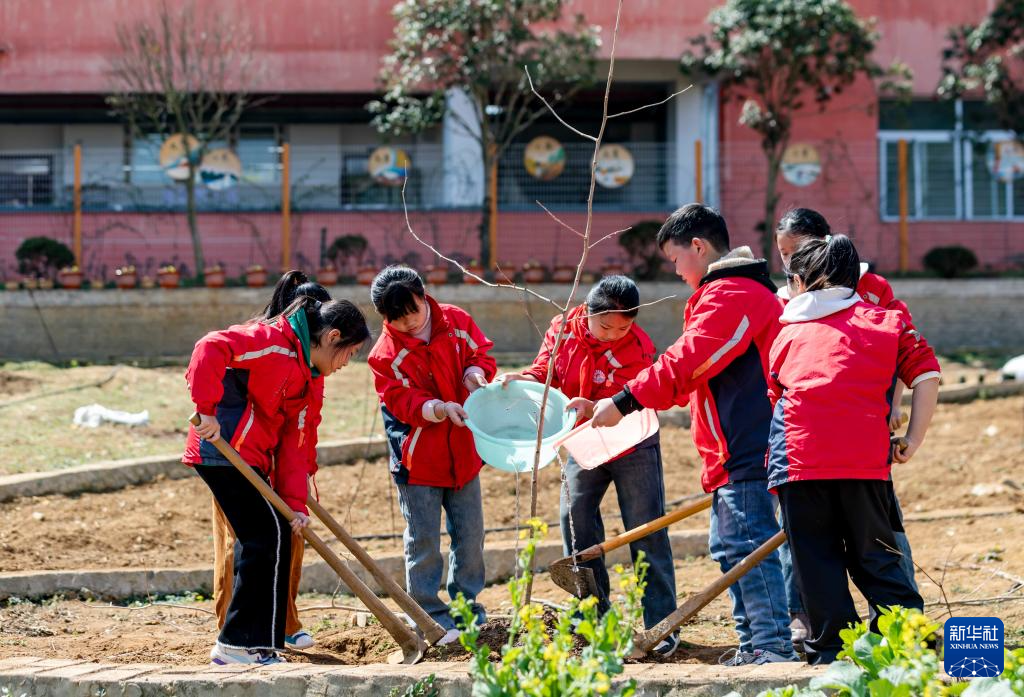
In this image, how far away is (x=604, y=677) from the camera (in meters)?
2.99

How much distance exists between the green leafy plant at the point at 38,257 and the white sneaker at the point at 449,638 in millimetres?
10912

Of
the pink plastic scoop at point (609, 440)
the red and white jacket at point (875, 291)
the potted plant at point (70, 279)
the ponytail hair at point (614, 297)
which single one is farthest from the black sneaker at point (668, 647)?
the potted plant at point (70, 279)

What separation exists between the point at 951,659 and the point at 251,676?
2.10 m

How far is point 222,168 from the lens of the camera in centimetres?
1628

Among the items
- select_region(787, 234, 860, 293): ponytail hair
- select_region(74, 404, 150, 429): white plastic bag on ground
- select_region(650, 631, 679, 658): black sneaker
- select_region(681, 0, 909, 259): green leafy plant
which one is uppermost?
select_region(681, 0, 909, 259): green leafy plant

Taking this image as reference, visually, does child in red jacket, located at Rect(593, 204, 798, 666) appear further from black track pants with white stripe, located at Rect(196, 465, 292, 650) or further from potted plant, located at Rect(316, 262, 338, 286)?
potted plant, located at Rect(316, 262, 338, 286)

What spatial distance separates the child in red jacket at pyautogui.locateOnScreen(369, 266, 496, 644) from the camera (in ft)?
17.5

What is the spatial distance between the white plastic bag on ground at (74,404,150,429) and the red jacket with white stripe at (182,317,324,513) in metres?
4.60

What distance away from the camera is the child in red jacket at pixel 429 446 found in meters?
5.34

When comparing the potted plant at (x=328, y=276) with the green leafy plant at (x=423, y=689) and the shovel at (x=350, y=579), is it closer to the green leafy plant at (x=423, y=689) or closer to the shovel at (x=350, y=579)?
the shovel at (x=350, y=579)

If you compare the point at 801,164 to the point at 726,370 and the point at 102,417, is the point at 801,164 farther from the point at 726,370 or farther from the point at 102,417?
the point at 726,370

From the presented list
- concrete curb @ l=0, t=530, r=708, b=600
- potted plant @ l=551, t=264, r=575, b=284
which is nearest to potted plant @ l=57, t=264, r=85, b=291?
potted plant @ l=551, t=264, r=575, b=284

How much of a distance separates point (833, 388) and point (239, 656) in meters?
2.44

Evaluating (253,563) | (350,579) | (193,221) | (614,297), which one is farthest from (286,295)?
(193,221)
